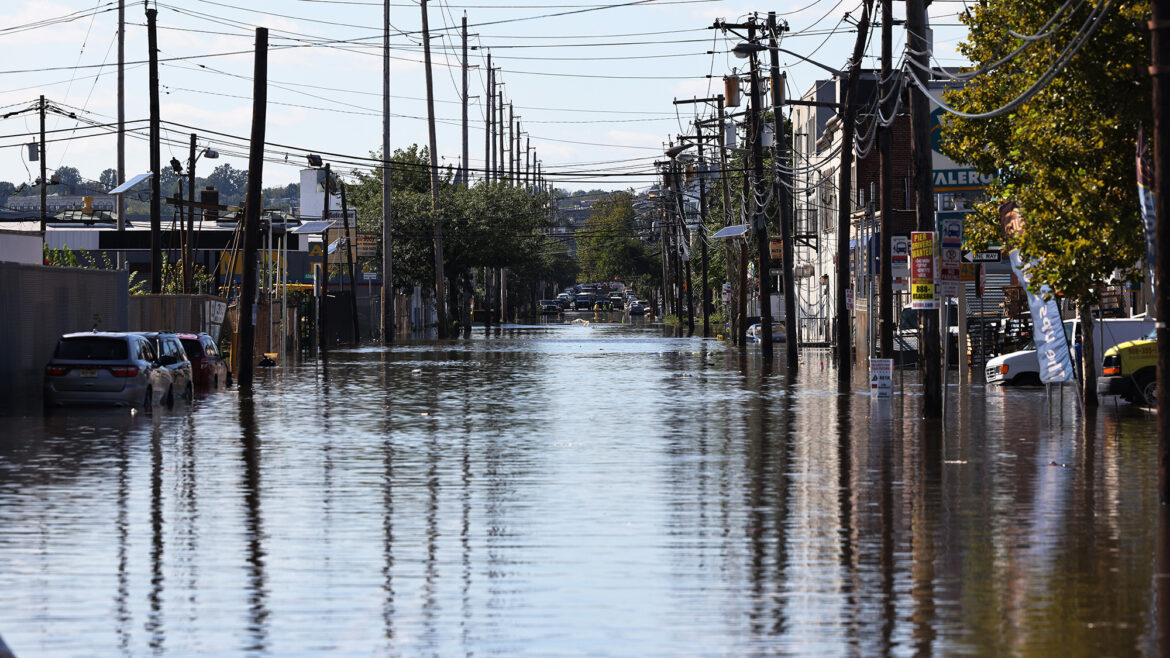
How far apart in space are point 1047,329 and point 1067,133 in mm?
4071

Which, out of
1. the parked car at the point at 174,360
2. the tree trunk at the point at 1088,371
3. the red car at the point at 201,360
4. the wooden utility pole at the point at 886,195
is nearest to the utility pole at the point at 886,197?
the wooden utility pole at the point at 886,195

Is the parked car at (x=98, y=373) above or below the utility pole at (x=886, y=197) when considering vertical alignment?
below

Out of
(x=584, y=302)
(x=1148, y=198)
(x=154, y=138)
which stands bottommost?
(x=1148, y=198)

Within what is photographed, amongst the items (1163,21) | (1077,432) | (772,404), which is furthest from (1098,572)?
(772,404)

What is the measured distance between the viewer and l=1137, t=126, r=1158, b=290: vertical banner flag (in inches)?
615

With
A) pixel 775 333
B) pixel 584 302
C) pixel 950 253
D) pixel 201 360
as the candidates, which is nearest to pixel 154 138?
pixel 201 360

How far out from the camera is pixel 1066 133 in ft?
78.1

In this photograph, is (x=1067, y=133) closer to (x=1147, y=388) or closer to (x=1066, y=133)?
(x=1066, y=133)

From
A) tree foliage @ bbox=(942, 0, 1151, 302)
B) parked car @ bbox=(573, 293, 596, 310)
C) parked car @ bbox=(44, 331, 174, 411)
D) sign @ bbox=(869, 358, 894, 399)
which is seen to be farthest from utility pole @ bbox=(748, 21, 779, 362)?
parked car @ bbox=(573, 293, 596, 310)

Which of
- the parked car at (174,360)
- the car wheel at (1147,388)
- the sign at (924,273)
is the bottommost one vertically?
the car wheel at (1147,388)

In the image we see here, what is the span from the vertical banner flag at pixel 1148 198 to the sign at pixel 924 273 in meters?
10.6

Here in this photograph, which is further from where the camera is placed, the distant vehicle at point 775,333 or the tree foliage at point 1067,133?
the distant vehicle at point 775,333

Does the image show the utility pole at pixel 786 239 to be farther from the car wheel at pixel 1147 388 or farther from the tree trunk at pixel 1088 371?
the car wheel at pixel 1147 388

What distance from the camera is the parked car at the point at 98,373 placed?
29844mm
